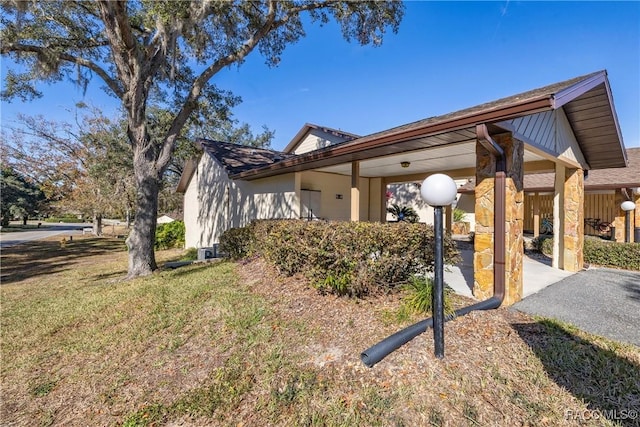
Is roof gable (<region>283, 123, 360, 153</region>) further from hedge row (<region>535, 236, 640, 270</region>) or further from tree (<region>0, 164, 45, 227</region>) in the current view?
tree (<region>0, 164, 45, 227</region>)

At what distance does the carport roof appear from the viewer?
360 cm

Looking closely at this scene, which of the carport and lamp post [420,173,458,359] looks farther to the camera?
the carport

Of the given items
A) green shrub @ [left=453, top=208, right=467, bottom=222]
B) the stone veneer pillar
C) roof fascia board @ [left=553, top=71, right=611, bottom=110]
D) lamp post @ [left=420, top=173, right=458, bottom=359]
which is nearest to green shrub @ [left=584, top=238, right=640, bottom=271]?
roof fascia board @ [left=553, top=71, right=611, bottom=110]

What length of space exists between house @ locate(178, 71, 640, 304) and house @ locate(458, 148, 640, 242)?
3.67 metres

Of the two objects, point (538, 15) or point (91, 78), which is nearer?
point (538, 15)

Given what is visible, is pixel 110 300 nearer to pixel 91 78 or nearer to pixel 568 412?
pixel 91 78

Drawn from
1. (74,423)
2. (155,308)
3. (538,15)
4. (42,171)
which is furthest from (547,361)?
(42,171)

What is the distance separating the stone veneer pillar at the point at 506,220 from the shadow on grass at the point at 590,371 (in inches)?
36.2

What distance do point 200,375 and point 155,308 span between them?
255 cm

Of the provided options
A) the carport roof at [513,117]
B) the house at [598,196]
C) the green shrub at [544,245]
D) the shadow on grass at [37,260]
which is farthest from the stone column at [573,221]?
the shadow on grass at [37,260]

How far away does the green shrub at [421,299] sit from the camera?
3.90 metres

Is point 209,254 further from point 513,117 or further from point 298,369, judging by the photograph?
point 513,117

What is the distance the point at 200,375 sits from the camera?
3.34 meters

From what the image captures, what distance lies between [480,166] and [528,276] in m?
3.38
